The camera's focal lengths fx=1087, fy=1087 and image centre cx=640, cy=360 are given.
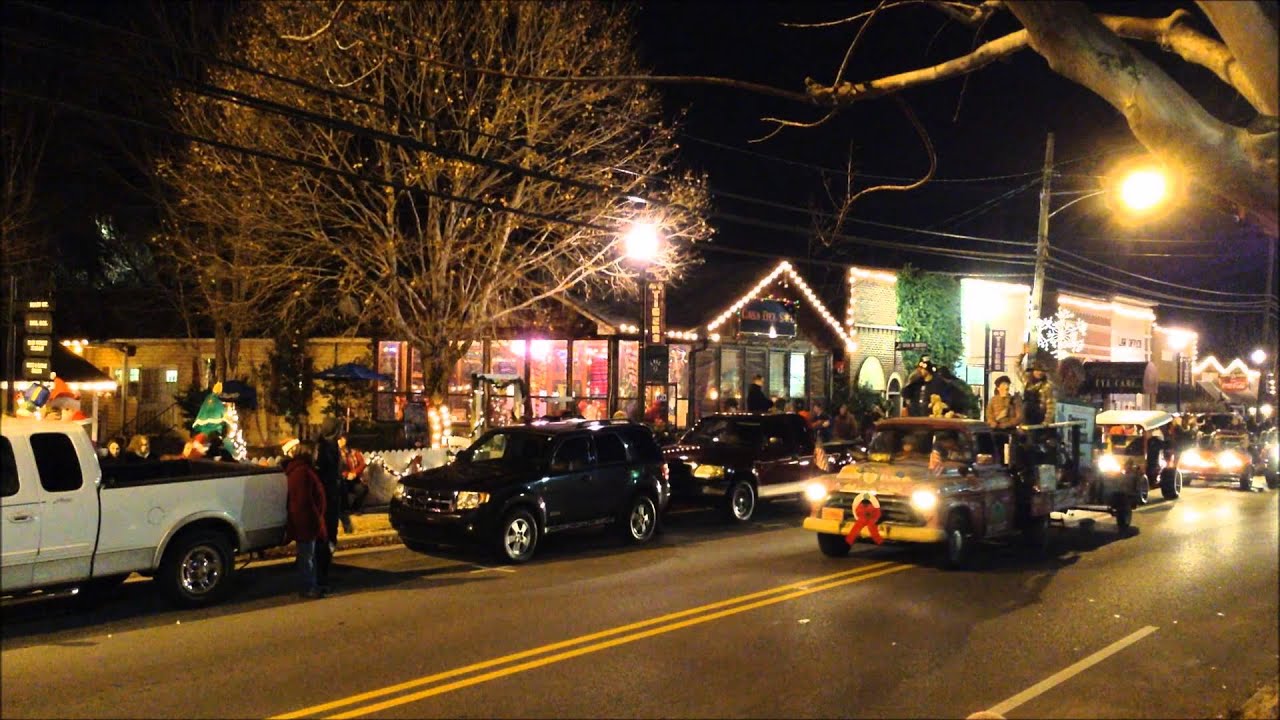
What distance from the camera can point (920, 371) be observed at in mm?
18406

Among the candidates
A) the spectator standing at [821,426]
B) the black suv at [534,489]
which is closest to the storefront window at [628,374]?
the spectator standing at [821,426]

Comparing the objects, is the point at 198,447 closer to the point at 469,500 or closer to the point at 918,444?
the point at 469,500

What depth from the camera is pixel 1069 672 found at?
28.7ft

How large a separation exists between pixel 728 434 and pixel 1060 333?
25.7 meters

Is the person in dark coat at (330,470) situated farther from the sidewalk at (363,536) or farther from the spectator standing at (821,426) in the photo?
the spectator standing at (821,426)

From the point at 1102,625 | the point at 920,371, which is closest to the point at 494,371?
the point at 920,371

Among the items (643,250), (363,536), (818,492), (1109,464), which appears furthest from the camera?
(643,250)

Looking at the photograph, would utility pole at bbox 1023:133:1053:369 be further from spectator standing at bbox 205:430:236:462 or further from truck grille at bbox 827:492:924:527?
spectator standing at bbox 205:430:236:462

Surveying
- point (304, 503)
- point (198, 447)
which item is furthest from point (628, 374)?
point (304, 503)

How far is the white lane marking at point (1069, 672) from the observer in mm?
7832

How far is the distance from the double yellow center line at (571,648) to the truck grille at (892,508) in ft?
2.76

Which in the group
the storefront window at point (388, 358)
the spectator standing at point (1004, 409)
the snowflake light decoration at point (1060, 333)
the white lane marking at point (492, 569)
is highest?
the snowflake light decoration at point (1060, 333)

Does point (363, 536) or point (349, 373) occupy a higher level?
point (349, 373)

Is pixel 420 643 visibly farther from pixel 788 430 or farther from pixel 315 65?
pixel 315 65
